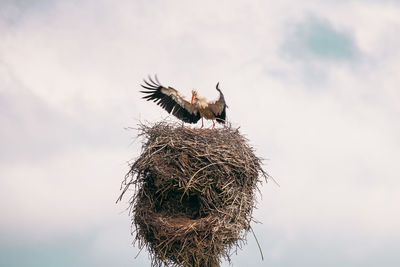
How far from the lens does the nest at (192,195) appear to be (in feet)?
28.0

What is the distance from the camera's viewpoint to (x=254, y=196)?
361 inches

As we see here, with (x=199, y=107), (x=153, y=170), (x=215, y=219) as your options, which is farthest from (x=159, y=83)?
(x=215, y=219)

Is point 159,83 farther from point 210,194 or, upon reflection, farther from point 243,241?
point 243,241

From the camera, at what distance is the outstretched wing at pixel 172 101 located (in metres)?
11.0

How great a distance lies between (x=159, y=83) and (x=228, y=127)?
79.6 inches

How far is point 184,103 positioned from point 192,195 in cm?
266

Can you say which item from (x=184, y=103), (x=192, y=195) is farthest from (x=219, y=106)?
(x=192, y=195)

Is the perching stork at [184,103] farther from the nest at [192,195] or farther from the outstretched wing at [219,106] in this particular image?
the nest at [192,195]

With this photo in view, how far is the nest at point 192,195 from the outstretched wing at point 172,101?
69.6 inches

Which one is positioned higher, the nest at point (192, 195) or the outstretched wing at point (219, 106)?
the outstretched wing at point (219, 106)

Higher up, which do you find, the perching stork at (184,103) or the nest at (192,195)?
the perching stork at (184,103)

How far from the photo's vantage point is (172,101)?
11.1m

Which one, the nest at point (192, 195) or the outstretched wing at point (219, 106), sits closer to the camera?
the nest at point (192, 195)

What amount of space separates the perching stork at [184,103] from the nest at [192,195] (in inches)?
68.3
